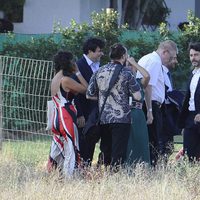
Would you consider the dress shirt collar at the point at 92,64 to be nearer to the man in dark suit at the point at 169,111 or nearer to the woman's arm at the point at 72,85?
the woman's arm at the point at 72,85

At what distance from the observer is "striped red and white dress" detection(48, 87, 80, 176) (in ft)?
30.5

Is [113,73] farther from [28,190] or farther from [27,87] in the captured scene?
[27,87]

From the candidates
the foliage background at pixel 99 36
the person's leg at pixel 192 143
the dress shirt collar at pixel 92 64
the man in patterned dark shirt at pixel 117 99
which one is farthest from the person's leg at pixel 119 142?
the foliage background at pixel 99 36

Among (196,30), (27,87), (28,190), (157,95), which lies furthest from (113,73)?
(196,30)

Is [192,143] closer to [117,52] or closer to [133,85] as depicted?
[133,85]

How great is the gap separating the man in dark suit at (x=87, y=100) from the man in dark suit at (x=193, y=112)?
1.10 m

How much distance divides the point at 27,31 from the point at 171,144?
14015 mm

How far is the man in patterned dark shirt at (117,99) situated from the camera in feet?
29.5

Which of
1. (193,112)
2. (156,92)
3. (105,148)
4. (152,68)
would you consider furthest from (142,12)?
(105,148)

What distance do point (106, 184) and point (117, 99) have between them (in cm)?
134

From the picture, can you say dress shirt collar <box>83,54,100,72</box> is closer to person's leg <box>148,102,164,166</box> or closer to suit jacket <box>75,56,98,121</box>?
suit jacket <box>75,56,98,121</box>

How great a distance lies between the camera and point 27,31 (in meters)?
23.8

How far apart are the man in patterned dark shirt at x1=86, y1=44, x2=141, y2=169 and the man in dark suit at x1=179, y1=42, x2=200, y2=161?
0.87 meters

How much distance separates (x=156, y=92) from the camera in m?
10.0
